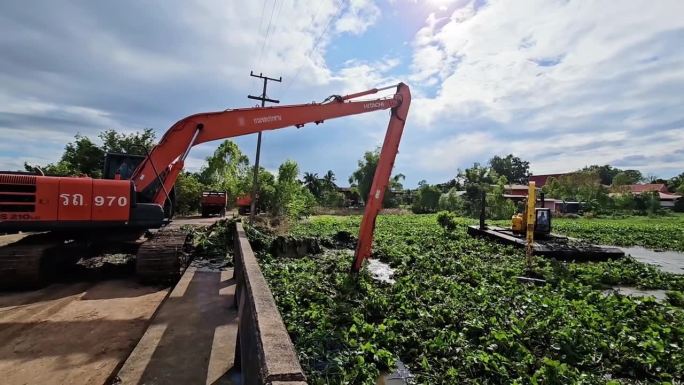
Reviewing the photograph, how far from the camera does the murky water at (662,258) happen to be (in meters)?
11.9

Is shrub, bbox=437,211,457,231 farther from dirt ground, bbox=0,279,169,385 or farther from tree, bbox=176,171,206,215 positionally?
tree, bbox=176,171,206,215

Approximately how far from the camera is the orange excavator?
696 cm

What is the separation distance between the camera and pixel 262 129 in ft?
30.2

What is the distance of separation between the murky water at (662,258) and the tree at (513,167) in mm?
84033

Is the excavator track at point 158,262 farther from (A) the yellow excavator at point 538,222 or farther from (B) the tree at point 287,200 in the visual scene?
(B) the tree at point 287,200

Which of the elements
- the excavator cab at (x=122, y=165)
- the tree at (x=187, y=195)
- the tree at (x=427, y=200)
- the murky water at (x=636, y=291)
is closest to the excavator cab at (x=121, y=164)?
the excavator cab at (x=122, y=165)

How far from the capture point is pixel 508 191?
68.7 metres

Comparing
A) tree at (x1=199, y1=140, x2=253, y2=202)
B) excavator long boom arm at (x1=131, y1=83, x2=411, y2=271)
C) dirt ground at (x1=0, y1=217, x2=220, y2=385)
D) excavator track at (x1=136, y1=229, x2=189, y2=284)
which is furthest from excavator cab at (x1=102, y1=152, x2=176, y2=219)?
tree at (x1=199, y1=140, x2=253, y2=202)

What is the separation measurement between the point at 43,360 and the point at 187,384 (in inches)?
79.2

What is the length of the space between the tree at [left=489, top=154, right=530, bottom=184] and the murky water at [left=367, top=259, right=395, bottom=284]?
9338 centimetres

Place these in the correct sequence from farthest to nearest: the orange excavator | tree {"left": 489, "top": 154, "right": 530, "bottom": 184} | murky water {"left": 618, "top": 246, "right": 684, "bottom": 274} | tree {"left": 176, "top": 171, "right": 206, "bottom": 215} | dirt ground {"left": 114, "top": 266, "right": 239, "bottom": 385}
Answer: tree {"left": 489, "top": 154, "right": 530, "bottom": 184}, tree {"left": 176, "top": 171, "right": 206, "bottom": 215}, murky water {"left": 618, "top": 246, "right": 684, "bottom": 274}, the orange excavator, dirt ground {"left": 114, "top": 266, "right": 239, "bottom": 385}

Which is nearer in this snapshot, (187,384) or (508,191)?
(187,384)

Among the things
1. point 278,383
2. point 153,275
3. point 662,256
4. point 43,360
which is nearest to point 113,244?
point 153,275

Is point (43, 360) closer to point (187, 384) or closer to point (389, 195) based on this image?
point (187, 384)
